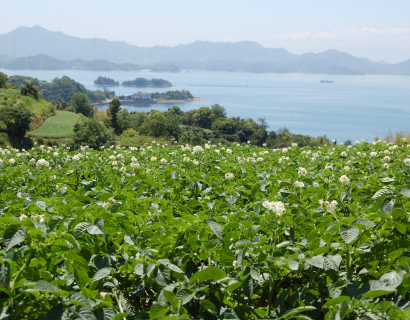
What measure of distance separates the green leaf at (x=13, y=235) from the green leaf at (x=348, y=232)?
5.88 ft

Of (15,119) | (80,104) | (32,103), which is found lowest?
(15,119)

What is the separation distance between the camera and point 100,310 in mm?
1468

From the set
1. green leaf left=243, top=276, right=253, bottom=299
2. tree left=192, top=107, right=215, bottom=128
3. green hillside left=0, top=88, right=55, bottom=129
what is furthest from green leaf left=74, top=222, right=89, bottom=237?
tree left=192, top=107, right=215, bottom=128

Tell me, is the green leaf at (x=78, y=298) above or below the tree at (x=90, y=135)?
above

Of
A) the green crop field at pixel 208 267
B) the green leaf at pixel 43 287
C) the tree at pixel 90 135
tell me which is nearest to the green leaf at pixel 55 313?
the green crop field at pixel 208 267

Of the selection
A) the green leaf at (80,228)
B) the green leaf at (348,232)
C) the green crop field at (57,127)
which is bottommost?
the green crop field at (57,127)

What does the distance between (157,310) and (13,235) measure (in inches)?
34.0

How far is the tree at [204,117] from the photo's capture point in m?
105

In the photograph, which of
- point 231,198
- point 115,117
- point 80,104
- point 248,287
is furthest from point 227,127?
point 248,287

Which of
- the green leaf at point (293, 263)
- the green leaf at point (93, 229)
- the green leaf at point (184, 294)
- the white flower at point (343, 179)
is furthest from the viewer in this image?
the white flower at point (343, 179)

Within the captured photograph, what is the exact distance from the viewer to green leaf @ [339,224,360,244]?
5.49ft

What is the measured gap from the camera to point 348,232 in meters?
1.71

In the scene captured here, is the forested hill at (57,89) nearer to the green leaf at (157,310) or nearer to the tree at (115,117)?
the tree at (115,117)

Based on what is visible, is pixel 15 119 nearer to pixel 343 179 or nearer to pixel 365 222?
pixel 343 179
